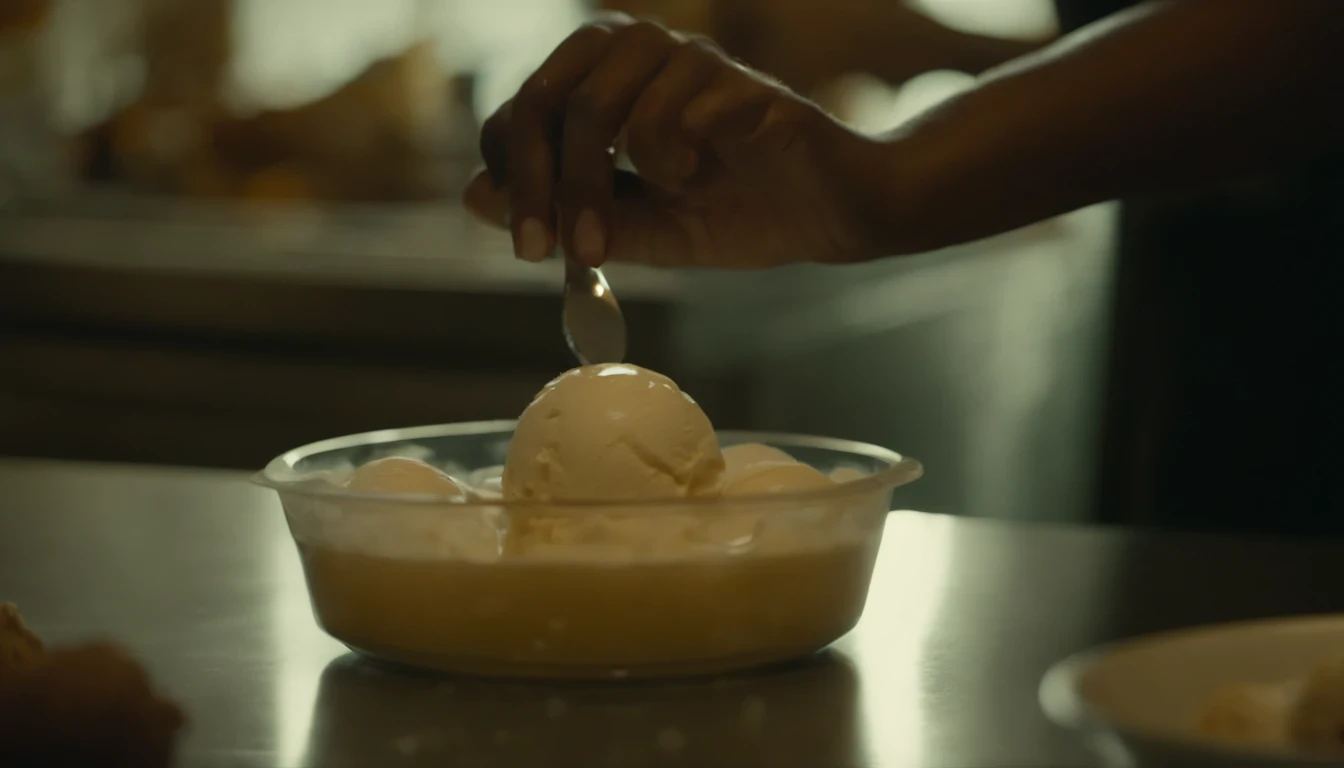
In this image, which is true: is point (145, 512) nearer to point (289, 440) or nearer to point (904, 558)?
point (904, 558)

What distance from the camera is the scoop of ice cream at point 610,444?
30.3 inches

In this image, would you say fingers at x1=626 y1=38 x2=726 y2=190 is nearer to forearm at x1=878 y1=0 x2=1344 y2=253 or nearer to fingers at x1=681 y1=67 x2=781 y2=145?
fingers at x1=681 y1=67 x2=781 y2=145

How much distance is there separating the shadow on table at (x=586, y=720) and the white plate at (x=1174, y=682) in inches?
4.7

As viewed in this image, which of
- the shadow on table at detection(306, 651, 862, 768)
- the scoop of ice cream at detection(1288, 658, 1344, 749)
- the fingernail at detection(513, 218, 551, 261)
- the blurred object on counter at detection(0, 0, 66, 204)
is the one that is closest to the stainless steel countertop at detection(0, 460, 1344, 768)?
the shadow on table at detection(306, 651, 862, 768)

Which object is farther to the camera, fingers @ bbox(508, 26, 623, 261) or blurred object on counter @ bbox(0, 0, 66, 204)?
blurred object on counter @ bbox(0, 0, 66, 204)

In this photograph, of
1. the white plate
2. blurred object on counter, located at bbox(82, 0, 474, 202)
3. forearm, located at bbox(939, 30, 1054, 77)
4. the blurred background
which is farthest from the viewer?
blurred object on counter, located at bbox(82, 0, 474, 202)

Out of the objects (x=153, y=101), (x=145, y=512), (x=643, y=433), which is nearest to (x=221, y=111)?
(x=153, y=101)

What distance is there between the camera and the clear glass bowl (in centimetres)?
70

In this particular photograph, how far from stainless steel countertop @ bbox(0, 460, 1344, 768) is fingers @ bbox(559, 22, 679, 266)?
0.84 ft

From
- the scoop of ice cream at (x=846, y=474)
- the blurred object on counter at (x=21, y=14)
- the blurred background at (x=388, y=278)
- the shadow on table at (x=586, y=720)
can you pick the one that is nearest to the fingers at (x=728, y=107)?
the scoop of ice cream at (x=846, y=474)

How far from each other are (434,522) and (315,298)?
1620 millimetres

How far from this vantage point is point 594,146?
923 millimetres

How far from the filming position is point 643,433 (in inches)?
30.3

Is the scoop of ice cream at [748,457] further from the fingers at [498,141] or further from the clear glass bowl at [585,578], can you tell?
the fingers at [498,141]
